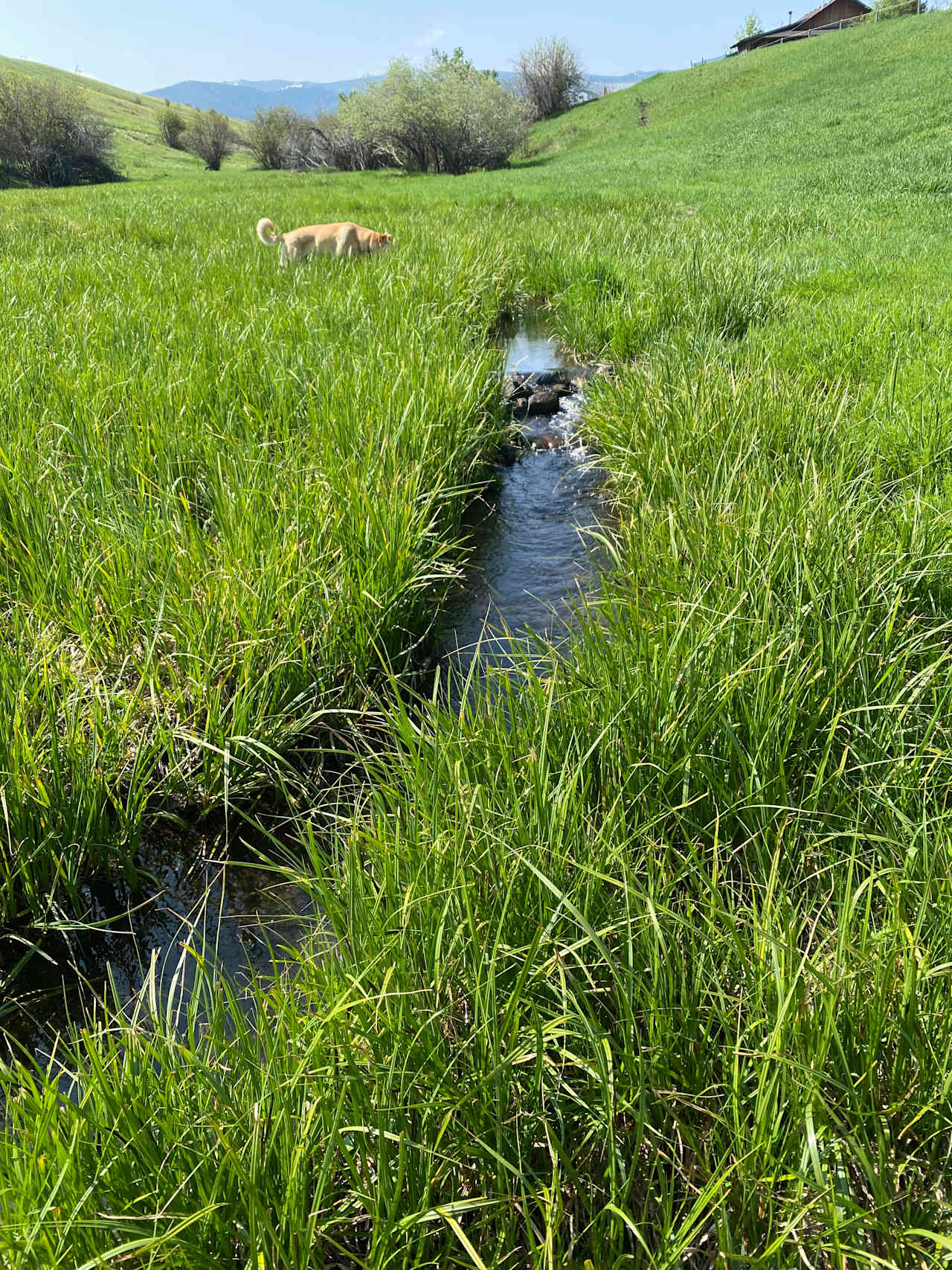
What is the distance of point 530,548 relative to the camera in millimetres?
4492

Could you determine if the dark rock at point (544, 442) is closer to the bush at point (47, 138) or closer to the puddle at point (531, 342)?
the puddle at point (531, 342)

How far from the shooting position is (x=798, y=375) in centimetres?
481

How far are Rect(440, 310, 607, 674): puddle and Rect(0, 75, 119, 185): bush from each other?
158 feet

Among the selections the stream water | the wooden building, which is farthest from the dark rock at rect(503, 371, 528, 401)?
the wooden building

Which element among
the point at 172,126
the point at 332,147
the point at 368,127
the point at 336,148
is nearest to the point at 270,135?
the point at 332,147

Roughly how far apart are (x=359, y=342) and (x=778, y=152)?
1923cm

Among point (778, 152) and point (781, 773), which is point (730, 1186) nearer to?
point (781, 773)

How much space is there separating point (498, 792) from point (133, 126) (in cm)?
8738

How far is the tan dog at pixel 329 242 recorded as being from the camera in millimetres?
9523

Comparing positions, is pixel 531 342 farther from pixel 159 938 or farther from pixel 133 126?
pixel 133 126

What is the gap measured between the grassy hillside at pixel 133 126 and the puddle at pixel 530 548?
43.4 meters

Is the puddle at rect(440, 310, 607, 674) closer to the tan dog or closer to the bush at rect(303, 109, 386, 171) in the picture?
the tan dog

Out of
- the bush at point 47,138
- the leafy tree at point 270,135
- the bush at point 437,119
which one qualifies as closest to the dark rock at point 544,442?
the bush at point 437,119

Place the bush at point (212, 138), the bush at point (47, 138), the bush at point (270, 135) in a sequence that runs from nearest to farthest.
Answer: the bush at point (47, 138), the bush at point (270, 135), the bush at point (212, 138)
